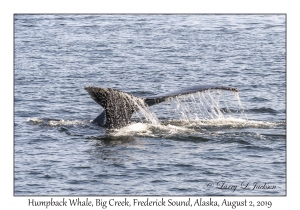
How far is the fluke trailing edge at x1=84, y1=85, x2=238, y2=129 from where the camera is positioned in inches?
637

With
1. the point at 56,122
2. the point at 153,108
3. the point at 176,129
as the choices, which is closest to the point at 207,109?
the point at 153,108

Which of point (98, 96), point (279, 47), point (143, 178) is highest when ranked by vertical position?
point (279, 47)

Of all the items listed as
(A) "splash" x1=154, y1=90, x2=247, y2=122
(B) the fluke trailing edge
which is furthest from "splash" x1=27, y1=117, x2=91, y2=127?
(A) "splash" x1=154, y1=90, x2=247, y2=122

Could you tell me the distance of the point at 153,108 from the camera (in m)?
20.9

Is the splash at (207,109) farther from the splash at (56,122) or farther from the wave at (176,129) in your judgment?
the splash at (56,122)

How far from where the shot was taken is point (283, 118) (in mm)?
19578

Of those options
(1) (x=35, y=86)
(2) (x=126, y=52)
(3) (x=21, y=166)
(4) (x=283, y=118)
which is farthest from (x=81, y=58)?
(3) (x=21, y=166)

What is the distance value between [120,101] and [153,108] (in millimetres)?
4202

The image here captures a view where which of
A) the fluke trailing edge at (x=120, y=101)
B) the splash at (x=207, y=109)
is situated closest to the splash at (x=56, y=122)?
the fluke trailing edge at (x=120, y=101)

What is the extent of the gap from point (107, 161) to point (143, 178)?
119 cm

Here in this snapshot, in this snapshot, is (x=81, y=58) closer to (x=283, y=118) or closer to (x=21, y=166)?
(x=283, y=118)

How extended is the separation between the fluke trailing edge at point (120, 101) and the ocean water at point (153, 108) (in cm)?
26

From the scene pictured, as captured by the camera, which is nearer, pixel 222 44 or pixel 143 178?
pixel 143 178

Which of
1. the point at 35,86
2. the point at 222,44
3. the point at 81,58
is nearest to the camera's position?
the point at 35,86
